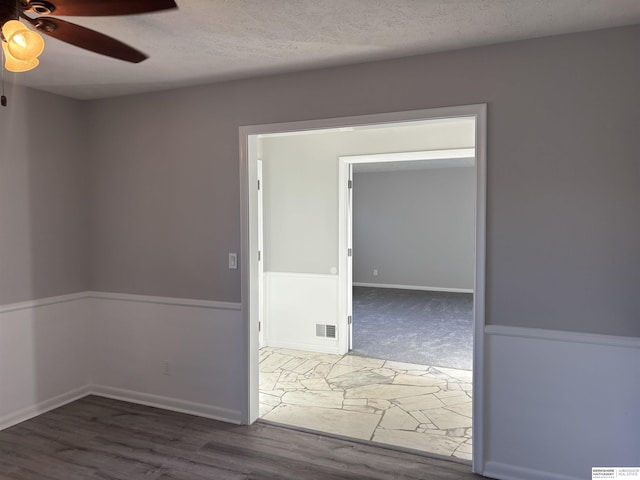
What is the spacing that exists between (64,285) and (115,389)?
1002mm

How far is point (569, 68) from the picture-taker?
2.27 meters

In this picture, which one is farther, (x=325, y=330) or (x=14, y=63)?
(x=325, y=330)

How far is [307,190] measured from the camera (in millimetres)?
4805

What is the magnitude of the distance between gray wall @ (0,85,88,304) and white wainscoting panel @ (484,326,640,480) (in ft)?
11.0

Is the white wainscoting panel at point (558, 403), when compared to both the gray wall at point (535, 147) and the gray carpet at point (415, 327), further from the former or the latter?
the gray carpet at point (415, 327)

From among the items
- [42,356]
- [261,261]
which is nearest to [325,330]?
[261,261]

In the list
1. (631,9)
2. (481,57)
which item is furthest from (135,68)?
(631,9)

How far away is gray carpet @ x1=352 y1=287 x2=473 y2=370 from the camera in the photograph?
4754mm

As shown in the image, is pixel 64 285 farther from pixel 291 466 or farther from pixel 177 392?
pixel 291 466

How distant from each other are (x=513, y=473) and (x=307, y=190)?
3348mm

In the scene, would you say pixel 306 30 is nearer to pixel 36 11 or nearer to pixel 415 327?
pixel 36 11

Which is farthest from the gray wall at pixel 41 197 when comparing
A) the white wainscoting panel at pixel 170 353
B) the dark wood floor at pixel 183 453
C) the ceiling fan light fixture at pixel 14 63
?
the ceiling fan light fixture at pixel 14 63

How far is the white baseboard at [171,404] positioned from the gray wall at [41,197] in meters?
0.94

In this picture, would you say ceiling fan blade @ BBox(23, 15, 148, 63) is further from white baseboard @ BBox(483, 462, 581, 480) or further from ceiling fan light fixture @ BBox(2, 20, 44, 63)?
white baseboard @ BBox(483, 462, 581, 480)
